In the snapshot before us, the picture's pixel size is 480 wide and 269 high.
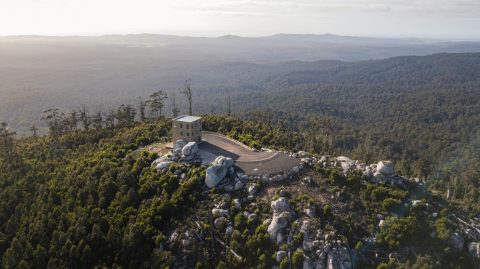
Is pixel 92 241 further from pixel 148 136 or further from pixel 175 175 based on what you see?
pixel 148 136

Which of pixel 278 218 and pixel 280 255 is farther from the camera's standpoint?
pixel 278 218

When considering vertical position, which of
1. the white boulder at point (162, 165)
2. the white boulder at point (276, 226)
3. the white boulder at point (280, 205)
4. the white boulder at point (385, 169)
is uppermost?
the white boulder at point (385, 169)

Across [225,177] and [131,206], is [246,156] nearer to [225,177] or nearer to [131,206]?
[225,177]

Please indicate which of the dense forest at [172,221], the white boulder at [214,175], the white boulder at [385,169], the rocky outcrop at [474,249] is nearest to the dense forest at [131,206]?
the dense forest at [172,221]

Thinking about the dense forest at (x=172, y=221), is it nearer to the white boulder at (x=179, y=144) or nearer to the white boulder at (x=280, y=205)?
the white boulder at (x=280, y=205)

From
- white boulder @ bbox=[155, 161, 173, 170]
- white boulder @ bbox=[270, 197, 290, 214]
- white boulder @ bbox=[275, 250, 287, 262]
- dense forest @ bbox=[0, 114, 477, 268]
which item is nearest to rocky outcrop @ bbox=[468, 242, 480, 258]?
dense forest @ bbox=[0, 114, 477, 268]

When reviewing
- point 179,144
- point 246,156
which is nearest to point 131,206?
point 179,144

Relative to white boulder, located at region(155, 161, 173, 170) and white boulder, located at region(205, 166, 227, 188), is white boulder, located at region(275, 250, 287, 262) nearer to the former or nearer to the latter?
white boulder, located at region(205, 166, 227, 188)
